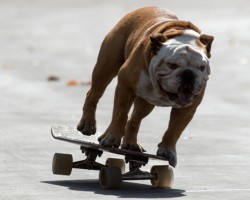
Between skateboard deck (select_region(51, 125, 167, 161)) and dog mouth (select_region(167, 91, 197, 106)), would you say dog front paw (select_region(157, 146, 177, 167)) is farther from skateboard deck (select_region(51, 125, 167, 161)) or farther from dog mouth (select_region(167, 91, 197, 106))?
dog mouth (select_region(167, 91, 197, 106))

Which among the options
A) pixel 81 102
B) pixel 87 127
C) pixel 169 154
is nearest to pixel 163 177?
pixel 169 154

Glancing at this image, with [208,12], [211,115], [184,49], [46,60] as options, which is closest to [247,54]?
[46,60]

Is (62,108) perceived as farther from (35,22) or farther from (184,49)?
(35,22)

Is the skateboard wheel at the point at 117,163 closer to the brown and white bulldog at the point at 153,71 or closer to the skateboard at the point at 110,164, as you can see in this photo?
the skateboard at the point at 110,164

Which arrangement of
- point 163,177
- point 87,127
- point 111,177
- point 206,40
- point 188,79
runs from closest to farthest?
point 188,79
point 206,40
point 111,177
point 163,177
point 87,127

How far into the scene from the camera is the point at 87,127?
11.3 m

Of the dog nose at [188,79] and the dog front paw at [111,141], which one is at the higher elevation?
the dog nose at [188,79]

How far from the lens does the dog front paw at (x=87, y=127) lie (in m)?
11.2

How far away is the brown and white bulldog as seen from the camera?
9.37 metres

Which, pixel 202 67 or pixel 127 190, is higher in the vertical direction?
pixel 202 67

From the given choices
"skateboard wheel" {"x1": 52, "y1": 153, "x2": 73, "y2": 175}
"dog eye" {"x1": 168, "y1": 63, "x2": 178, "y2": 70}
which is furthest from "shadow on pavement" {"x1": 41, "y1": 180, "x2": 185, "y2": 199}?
"dog eye" {"x1": 168, "y1": 63, "x2": 178, "y2": 70}

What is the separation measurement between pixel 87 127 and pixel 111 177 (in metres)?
1.55

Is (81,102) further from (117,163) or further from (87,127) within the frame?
(117,163)

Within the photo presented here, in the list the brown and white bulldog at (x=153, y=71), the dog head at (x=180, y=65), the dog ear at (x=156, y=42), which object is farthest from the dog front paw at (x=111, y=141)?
the dog ear at (x=156, y=42)
